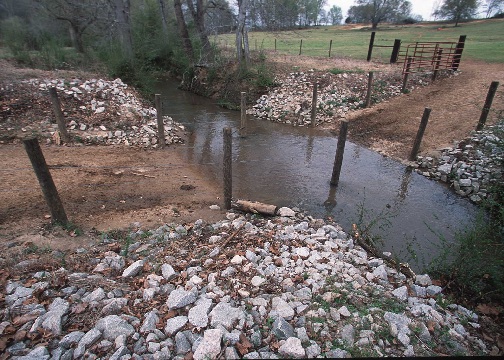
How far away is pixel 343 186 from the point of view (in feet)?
27.7

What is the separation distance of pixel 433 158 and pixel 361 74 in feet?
30.6

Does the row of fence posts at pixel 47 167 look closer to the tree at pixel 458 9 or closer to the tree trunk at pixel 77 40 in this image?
the tree trunk at pixel 77 40

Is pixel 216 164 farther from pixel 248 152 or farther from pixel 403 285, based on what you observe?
pixel 403 285

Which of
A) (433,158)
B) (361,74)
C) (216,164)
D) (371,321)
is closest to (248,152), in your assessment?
(216,164)

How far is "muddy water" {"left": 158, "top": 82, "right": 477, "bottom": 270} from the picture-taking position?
6.72 m

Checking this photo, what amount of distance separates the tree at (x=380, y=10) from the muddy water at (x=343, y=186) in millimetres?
52125

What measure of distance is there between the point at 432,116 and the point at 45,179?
1338cm

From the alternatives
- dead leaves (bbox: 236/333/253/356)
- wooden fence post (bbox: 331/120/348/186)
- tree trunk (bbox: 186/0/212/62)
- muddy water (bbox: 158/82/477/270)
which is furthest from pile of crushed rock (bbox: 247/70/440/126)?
dead leaves (bbox: 236/333/253/356)

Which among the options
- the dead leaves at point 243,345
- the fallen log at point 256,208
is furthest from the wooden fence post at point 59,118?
the dead leaves at point 243,345

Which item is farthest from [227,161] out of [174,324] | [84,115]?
[84,115]

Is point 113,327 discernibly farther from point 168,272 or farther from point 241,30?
point 241,30

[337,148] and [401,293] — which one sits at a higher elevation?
[337,148]

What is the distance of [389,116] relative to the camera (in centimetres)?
1328

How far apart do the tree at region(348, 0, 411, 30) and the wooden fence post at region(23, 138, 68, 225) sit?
59.6 metres
